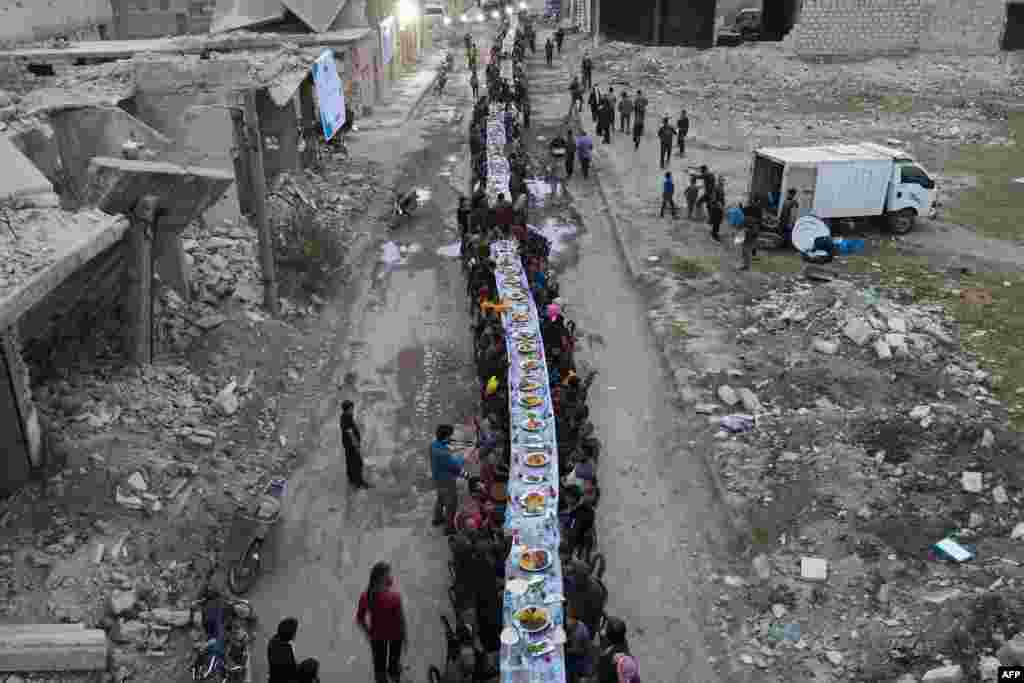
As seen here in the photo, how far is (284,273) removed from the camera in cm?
1603

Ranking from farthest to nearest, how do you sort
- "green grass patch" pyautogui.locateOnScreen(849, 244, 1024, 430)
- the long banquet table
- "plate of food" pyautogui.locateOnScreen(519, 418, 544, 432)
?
1. "green grass patch" pyautogui.locateOnScreen(849, 244, 1024, 430)
2. "plate of food" pyautogui.locateOnScreen(519, 418, 544, 432)
3. the long banquet table

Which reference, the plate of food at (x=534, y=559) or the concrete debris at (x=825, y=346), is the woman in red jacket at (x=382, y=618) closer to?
the plate of food at (x=534, y=559)

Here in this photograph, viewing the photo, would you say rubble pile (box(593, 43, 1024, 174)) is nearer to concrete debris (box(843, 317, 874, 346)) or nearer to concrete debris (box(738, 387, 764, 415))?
concrete debris (box(843, 317, 874, 346))

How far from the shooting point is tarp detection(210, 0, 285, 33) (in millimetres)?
29156

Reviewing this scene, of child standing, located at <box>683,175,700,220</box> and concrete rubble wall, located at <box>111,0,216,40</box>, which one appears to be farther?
concrete rubble wall, located at <box>111,0,216,40</box>

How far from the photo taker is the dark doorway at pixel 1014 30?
109ft

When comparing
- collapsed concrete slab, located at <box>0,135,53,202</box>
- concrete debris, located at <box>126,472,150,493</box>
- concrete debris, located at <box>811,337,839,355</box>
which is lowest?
concrete debris, located at <box>126,472,150,493</box>

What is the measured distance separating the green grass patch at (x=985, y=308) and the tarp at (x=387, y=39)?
2316 cm

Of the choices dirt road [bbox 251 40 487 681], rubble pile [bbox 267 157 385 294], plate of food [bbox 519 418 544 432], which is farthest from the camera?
rubble pile [bbox 267 157 385 294]

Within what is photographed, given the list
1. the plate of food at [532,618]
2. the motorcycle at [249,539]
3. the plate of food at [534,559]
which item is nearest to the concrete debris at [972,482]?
the plate of food at [534,559]

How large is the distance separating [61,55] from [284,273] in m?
14.9

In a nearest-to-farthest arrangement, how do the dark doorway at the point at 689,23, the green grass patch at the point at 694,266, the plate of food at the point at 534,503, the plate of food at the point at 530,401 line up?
1. the plate of food at the point at 534,503
2. the plate of food at the point at 530,401
3. the green grass patch at the point at 694,266
4. the dark doorway at the point at 689,23

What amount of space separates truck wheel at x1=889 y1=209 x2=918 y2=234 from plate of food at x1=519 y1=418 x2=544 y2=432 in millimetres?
12297

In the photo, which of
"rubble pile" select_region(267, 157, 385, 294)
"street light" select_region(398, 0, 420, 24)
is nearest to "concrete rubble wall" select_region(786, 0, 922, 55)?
"street light" select_region(398, 0, 420, 24)
